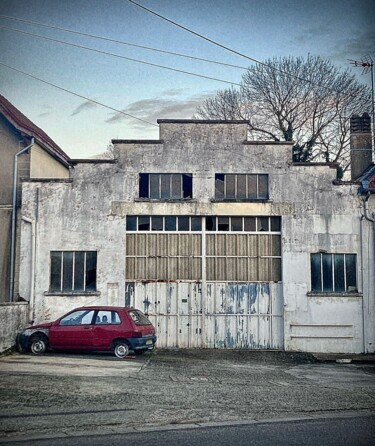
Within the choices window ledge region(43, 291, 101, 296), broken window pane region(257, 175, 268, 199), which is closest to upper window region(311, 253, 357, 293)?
broken window pane region(257, 175, 268, 199)

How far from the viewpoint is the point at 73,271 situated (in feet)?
70.7

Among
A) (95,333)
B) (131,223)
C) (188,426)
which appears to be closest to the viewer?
(188,426)

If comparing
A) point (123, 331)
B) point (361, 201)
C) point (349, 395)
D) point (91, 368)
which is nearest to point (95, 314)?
point (123, 331)

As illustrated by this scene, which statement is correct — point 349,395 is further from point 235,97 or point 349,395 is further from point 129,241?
point 235,97

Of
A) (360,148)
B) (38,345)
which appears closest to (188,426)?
(38,345)

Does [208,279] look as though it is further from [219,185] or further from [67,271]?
[67,271]

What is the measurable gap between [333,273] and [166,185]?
22.2ft

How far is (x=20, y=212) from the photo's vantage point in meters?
21.7

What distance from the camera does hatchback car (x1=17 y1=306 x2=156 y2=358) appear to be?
59.3 feet

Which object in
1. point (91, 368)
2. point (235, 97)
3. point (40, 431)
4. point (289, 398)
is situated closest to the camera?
point (40, 431)

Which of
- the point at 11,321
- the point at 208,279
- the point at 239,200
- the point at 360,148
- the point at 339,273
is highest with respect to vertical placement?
the point at 360,148

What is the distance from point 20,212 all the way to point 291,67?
70.4 feet

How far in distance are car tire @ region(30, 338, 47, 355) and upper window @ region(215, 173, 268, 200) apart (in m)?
7.84

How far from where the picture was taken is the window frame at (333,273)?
21641mm
